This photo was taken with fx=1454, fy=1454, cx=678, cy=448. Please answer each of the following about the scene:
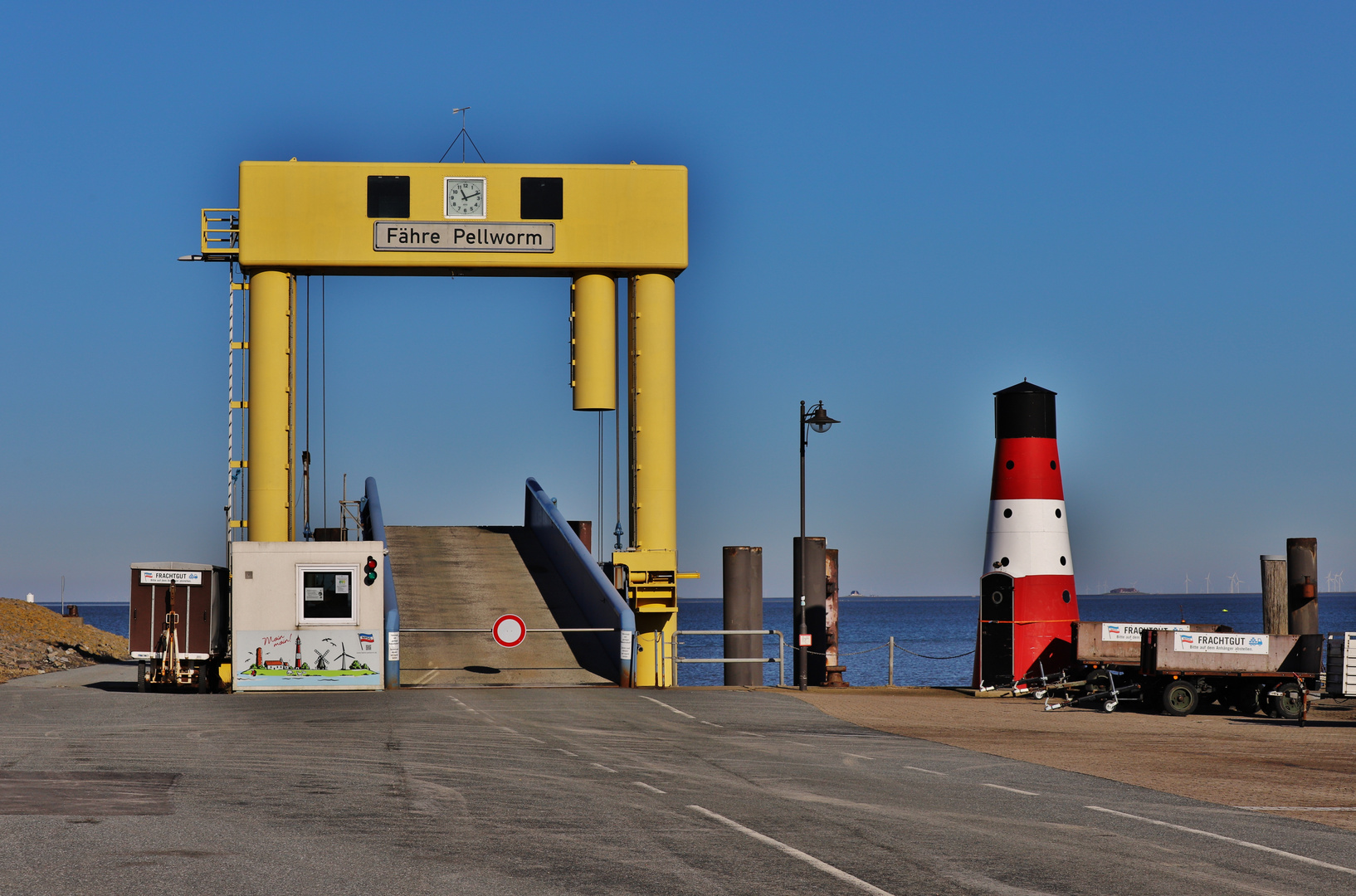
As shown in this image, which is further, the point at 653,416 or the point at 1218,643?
the point at 653,416

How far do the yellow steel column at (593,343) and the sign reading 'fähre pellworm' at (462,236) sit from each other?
4.64ft

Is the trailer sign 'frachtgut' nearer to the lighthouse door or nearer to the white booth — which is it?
the lighthouse door

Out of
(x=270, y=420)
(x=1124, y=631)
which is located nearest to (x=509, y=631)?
(x=270, y=420)

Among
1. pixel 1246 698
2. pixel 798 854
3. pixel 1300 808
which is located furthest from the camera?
pixel 1246 698

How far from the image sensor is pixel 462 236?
34.2m

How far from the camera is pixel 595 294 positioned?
34781mm

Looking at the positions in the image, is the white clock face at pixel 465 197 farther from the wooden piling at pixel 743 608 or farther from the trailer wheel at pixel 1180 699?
the trailer wheel at pixel 1180 699

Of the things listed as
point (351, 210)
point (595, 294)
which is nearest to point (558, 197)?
point (595, 294)

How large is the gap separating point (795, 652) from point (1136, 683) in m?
7.45

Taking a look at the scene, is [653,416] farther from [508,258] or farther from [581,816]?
[581,816]

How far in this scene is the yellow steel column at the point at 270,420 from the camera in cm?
3341

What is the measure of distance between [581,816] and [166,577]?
17916 millimetres

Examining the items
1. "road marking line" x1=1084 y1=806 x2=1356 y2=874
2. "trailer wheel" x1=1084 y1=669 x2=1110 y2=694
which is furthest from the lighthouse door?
"road marking line" x1=1084 y1=806 x2=1356 y2=874

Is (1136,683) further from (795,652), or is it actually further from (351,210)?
(351,210)
